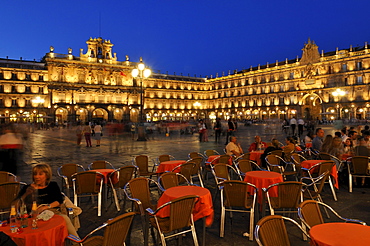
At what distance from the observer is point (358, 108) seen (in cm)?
4416

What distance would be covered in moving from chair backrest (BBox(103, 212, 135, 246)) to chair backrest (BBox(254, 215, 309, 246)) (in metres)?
1.13

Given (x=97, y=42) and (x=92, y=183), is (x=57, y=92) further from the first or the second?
(x=92, y=183)

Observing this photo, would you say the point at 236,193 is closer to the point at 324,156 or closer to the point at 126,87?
the point at 324,156

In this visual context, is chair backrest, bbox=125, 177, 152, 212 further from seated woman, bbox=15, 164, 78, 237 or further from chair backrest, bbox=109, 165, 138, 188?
chair backrest, bbox=109, 165, 138, 188

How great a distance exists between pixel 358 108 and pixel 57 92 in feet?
165

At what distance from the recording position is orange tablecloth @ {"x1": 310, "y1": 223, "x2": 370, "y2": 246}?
2334 millimetres

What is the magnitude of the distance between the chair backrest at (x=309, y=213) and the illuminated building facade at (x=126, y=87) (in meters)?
44.9

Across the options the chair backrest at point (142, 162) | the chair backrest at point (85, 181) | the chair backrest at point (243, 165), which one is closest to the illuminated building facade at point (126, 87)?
the chair backrest at point (142, 162)

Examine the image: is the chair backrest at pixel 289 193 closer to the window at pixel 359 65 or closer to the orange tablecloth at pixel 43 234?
the orange tablecloth at pixel 43 234

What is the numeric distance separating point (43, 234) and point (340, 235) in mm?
2683

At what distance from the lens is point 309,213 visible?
2.90m

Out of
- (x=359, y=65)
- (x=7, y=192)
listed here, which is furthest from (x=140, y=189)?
(x=359, y=65)

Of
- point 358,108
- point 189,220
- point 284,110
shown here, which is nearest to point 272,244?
point 189,220

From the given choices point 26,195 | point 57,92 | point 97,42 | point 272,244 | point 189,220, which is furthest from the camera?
point 97,42
